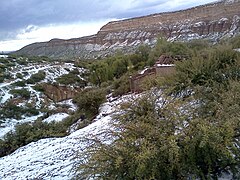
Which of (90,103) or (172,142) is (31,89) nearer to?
(90,103)

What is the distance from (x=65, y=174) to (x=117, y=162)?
3128 mm

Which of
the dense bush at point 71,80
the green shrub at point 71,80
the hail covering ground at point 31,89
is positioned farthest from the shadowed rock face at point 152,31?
the green shrub at point 71,80

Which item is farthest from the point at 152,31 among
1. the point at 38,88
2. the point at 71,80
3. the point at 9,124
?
the point at 9,124

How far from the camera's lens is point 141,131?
8.01 meters

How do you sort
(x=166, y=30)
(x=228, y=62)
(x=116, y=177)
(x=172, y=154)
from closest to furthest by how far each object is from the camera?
1. (x=172, y=154)
2. (x=116, y=177)
3. (x=228, y=62)
4. (x=166, y=30)

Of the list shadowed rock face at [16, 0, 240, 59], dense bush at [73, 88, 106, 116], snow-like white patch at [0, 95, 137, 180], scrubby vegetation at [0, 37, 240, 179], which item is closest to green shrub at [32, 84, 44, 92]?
dense bush at [73, 88, 106, 116]

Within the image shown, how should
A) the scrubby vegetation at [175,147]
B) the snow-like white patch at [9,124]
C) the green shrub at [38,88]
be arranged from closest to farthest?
the scrubby vegetation at [175,147] < the snow-like white patch at [9,124] < the green shrub at [38,88]

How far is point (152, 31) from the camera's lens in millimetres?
110062

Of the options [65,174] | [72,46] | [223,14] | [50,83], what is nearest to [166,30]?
[223,14]

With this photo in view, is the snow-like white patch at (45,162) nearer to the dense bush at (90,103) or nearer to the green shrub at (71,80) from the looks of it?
the dense bush at (90,103)

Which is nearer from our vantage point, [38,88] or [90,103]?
[90,103]

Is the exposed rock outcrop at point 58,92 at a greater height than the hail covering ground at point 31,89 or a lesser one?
lesser

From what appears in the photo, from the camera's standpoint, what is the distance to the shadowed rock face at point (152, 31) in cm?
9362

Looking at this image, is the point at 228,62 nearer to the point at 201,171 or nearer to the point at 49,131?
the point at 201,171
